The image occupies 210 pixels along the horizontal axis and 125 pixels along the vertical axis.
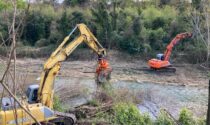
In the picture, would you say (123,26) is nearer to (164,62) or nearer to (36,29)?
(36,29)

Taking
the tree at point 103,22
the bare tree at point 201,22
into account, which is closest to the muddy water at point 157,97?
the bare tree at point 201,22

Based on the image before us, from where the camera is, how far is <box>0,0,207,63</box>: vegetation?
2170cm

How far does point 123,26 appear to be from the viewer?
22859 millimetres

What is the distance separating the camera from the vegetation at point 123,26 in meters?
21.7

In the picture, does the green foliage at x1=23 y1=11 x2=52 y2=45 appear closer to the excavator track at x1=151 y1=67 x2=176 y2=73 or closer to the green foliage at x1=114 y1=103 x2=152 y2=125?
the excavator track at x1=151 y1=67 x2=176 y2=73

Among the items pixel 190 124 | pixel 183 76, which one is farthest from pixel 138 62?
pixel 190 124

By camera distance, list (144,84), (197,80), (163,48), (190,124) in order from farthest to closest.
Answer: (163,48), (197,80), (144,84), (190,124)

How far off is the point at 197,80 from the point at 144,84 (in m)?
2.74

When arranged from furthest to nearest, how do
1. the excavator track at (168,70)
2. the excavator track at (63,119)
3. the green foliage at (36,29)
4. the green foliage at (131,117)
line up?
1. the green foliage at (36,29)
2. the excavator track at (168,70)
3. the green foliage at (131,117)
4. the excavator track at (63,119)

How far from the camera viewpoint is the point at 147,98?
13258mm

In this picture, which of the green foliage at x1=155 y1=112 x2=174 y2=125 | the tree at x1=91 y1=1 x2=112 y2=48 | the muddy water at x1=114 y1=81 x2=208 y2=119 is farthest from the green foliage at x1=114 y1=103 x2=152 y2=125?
the tree at x1=91 y1=1 x2=112 y2=48

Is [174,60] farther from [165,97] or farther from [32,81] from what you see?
[32,81]

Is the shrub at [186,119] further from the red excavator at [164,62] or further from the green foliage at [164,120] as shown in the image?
the red excavator at [164,62]

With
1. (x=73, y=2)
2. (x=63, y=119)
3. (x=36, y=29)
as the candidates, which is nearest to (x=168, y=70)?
(x=36, y=29)
